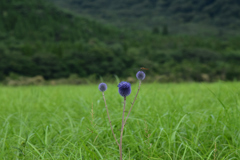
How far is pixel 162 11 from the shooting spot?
118 meters

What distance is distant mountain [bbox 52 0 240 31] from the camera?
99125 millimetres

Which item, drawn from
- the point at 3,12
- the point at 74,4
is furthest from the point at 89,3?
the point at 3,12

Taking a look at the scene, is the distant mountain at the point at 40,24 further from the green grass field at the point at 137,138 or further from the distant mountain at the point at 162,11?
the distant mountain at the point at 162,11

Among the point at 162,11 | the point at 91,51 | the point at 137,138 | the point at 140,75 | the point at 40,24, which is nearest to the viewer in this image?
the point at 140,75

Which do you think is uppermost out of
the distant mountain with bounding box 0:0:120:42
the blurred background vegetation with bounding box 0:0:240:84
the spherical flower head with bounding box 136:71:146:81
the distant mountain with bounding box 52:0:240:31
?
the distant mountain with bounding box 52:0:240:31

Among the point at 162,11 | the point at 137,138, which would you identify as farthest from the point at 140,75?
the point at 162,11

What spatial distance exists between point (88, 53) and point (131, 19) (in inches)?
3204

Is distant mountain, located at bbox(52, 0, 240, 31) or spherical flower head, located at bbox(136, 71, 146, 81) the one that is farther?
distant mountain, located at bbox(52, 0, 240, 31)

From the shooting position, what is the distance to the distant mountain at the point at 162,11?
9912 cm

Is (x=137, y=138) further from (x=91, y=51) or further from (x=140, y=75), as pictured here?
(x=91, y=51)

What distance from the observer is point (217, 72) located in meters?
27.9

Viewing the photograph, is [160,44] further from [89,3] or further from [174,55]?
[89,3]

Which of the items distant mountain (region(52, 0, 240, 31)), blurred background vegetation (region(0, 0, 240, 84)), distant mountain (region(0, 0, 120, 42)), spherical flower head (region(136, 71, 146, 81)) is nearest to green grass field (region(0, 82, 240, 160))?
spherical flower head (region(136, 71, 146, 81))

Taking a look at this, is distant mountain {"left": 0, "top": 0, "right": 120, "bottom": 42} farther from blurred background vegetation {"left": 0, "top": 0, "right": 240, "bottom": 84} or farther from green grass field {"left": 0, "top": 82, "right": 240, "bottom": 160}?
green grass field {"left": 0, "top": 82, "right": 240, "bottom": 160}
